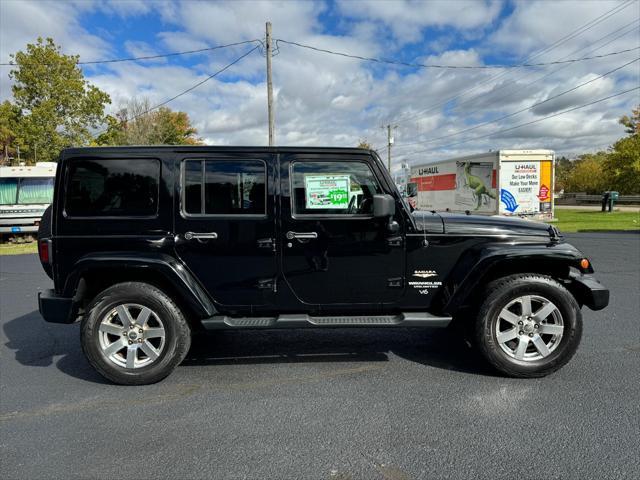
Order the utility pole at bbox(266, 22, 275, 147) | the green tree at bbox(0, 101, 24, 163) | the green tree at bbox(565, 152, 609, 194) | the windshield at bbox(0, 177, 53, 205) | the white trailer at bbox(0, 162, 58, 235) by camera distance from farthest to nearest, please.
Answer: the green tree at bbox(565, 152, 609, 194) → the green tree at bbox(0, 101, 24, 163) → the utility pole at bbox(266, 22, 275, 147) → the windshield at bbox(0, 177, 53, 205) → the white trailer at bbox(0, 162, 58, 235)

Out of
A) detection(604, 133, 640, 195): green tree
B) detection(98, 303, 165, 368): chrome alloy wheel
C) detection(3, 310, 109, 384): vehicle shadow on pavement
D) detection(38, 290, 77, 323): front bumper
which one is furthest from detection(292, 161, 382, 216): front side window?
detection(604, 133, 640, 195): green tree

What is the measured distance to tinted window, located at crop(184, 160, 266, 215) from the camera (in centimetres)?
357

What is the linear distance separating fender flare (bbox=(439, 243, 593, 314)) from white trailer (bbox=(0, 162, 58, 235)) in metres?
14.5

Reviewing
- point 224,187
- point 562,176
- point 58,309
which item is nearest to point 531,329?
point 224,187

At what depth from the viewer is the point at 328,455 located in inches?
101

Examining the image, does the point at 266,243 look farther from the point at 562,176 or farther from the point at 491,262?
the point at 562,176

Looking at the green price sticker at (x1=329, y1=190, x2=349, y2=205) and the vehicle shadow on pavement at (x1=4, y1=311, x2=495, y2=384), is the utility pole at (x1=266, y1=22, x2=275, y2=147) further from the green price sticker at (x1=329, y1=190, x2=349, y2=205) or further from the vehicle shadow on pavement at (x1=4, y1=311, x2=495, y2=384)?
the green price sticker at (x1=329, y1=190, x2=349, y2=205)

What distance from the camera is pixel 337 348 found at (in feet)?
14.2

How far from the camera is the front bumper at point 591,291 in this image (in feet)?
11.7

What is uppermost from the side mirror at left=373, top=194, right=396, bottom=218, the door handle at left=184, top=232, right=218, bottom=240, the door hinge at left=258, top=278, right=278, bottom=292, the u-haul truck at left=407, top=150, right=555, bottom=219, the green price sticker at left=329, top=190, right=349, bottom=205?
the u-haul truck at left=407, top=150, right=555, bottom=219

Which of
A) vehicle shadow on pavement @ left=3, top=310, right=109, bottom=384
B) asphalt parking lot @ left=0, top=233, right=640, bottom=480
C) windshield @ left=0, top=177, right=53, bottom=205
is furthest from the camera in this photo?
windshield @ left=0, top=177, right=53, bottom=205

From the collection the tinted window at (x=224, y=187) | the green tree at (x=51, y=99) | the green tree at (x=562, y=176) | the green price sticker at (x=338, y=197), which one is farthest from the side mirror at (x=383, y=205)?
the green tree at (x=562, y=176)

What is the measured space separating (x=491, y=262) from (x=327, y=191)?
1.45 m

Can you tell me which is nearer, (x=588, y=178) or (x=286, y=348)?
(x=286, y=348)
